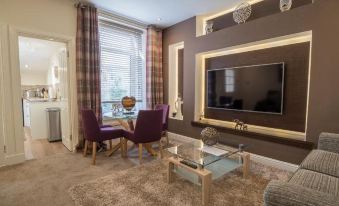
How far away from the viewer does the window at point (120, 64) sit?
13.0ft

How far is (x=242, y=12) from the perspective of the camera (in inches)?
126

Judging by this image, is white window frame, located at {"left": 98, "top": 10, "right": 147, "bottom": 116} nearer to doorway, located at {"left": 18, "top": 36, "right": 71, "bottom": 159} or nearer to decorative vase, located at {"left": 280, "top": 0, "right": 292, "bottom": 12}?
doorway, located at {"left": 18, "top": 36, "right": 71, "bottom": 159}

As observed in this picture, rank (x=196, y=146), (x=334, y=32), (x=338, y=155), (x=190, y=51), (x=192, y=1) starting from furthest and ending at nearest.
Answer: (x=190, y=51) < (x=192, y=1) < (x=196, y=146) < (x=334, y=32) < (x=338, y=155)

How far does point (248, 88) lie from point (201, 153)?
1628mm

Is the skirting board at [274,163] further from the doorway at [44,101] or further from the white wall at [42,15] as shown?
the white wall at [42,15]

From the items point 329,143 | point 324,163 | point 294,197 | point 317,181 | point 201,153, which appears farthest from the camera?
point 201,153

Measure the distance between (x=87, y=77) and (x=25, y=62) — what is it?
4.32 meters

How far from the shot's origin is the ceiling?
15.5 feet

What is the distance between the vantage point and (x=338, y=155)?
1819 millimetres

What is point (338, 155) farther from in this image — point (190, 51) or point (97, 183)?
point (190, 51)

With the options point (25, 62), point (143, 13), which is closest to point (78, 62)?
point (143, 13)

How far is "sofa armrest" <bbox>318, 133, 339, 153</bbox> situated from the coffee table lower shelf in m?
0.81

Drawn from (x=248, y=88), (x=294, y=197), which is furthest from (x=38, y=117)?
(x=294, y=197)

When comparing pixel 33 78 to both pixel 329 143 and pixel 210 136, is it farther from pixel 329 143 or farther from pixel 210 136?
pixel 329 143
